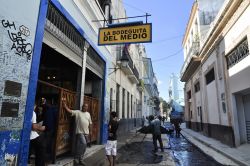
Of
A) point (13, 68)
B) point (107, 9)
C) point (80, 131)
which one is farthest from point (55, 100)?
point (107, 9)

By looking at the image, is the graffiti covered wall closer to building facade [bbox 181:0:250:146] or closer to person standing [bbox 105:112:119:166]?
person standing [bbox 105:112:119:166]

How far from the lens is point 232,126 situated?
10.6m

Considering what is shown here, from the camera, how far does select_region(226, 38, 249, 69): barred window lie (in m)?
9.21

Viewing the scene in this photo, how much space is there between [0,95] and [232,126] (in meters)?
10.4

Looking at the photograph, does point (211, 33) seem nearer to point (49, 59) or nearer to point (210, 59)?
point (210, 59)

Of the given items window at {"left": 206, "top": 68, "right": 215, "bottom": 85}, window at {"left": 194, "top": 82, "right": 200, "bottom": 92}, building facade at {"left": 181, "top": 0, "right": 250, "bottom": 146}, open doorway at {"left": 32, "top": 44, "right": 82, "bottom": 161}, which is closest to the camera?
open doorway at {"left": 32, "top": 44, "right": 82, "bottom": 161}

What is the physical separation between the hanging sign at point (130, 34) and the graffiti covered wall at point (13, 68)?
3.25 m

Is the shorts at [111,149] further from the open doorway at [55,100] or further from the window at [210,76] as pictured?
the window at [210,76]

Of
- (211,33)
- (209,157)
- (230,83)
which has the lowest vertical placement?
(209,157)

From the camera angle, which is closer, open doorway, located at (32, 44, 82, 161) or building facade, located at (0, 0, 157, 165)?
building facade, located at (0, 0, 157, 165)

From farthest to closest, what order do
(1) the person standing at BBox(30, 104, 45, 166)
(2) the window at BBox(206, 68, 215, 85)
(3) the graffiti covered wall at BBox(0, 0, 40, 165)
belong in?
(2) the window at BBox(206, 68, 215, 85) < (1) the person standing at BBox(30, 104, 45, 166) < (3) the graffiti covered wall at BBox(0, 0, 40, 165)

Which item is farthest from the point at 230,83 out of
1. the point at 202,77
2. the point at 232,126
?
the point at 202,77

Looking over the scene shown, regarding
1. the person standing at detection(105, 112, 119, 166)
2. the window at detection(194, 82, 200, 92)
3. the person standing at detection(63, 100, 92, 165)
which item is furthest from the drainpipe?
the window at detection(194, 82, 200, 92)

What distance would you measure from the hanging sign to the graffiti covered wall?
325 centimetres
